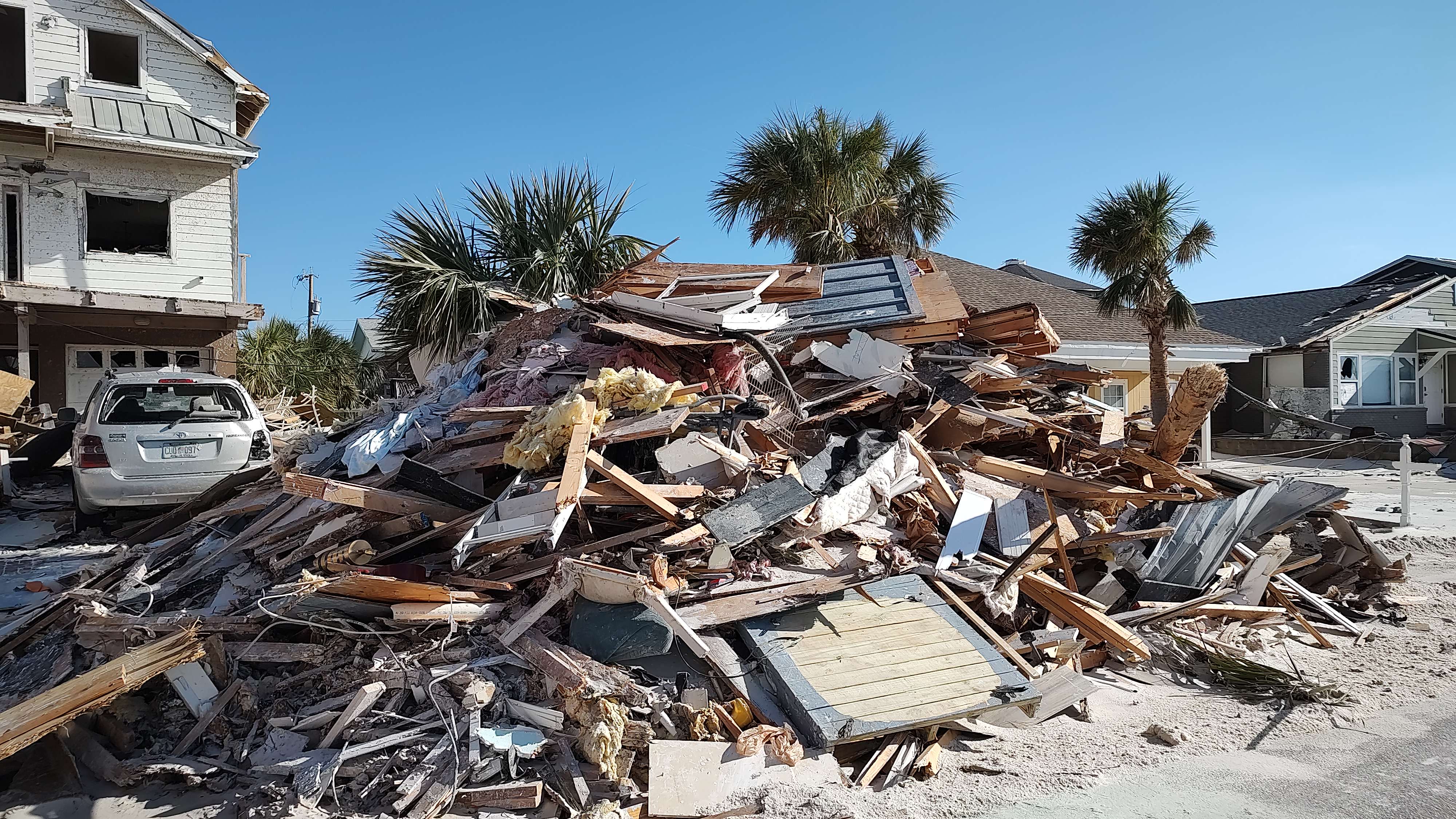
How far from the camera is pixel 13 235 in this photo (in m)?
13.8

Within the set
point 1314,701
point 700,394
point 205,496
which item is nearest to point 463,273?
point 205,496

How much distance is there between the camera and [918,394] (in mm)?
7781

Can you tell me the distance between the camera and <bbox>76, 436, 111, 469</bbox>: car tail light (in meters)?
7.91

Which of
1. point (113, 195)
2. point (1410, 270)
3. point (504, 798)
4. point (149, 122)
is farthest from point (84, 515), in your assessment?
point (1410, 270)

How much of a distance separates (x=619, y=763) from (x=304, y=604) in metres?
2.15

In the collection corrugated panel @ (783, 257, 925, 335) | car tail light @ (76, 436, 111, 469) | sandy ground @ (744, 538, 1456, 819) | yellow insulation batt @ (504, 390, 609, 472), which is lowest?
sandy ground @ (744, 538, 1456, 819)

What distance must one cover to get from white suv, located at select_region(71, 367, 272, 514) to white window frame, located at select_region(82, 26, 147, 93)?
8.93 m

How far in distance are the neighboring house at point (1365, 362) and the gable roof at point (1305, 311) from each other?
0.05 metres

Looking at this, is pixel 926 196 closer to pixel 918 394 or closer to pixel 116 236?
pixel 918 394

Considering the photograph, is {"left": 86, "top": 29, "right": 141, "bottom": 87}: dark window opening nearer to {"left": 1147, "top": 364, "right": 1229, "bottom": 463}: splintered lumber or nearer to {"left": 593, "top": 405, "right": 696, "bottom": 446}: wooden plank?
{"left": 593, "top": 405, "right": 696, "bottom": 446}: wooden plank

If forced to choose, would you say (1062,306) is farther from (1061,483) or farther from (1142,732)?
(1142,732)

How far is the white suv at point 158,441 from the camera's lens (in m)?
7.95

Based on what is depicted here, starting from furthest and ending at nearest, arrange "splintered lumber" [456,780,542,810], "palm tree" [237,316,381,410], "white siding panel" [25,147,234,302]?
"palm tree" [237,316,381,410] < "white siding panel" [25,147,234,302] < "splintered lumber" [456,780,542,810]

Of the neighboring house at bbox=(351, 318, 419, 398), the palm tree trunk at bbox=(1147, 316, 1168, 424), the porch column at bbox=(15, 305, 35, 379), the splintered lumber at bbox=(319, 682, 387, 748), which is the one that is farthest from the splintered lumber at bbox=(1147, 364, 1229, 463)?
the porch column at bbox=(15, 305, 35, 379)
